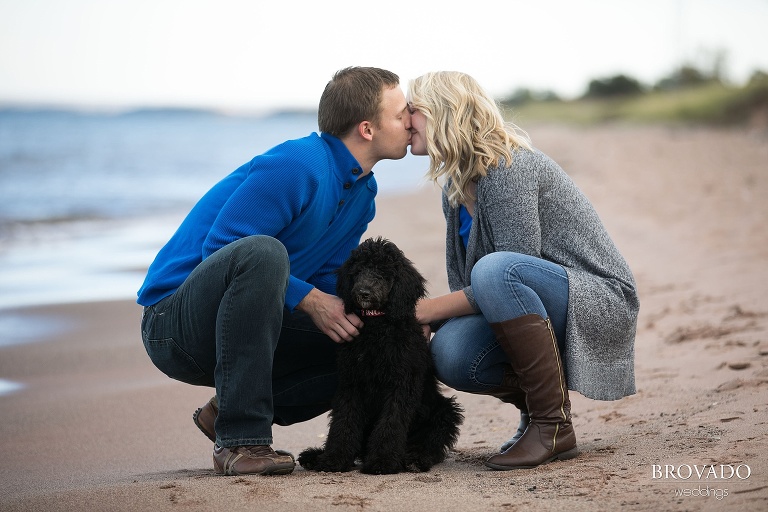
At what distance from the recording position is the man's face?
384cm

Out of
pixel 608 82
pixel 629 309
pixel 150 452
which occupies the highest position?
pixel 608 82

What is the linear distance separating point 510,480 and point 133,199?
605 inches

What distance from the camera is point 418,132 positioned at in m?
3.85

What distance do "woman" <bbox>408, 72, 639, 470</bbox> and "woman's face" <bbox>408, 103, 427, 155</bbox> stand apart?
23mm

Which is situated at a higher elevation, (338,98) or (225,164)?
(225,164)

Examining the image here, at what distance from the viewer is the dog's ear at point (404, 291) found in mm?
3469

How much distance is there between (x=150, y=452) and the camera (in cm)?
422

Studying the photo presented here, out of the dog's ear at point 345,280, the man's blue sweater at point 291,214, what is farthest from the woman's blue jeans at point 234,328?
the dog's ear at point 345,280

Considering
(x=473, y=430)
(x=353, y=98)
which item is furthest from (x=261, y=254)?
(x=473, y=430)

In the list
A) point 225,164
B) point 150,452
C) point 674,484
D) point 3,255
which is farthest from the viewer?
point 225,164

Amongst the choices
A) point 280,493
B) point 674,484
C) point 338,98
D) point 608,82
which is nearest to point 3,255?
point 338,98

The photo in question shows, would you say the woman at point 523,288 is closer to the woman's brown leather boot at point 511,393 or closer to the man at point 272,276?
the woman's brown leather boot at point 511,393

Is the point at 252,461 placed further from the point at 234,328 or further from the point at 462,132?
the point at 462,132

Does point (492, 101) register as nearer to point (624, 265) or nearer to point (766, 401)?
point (624, 265)
